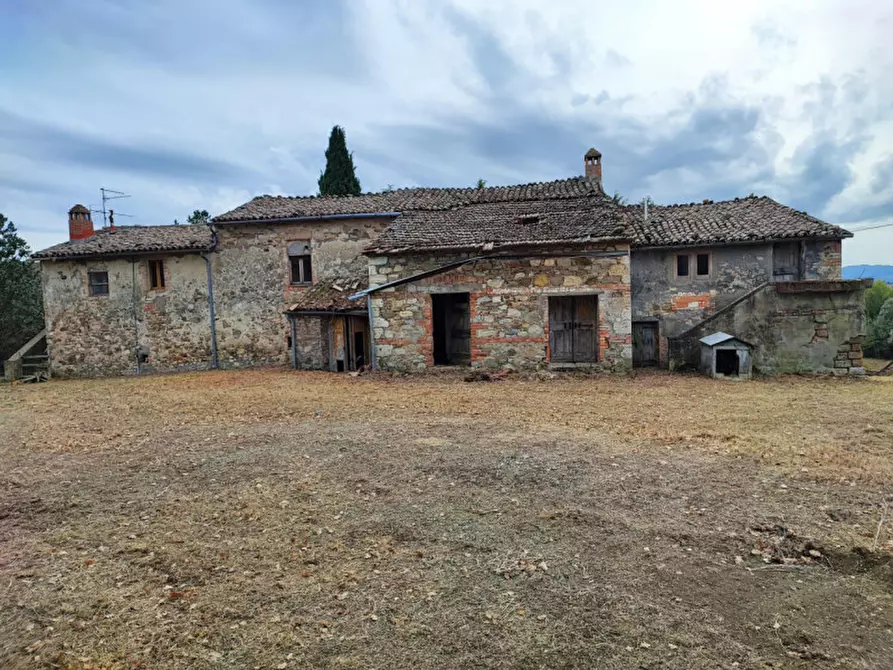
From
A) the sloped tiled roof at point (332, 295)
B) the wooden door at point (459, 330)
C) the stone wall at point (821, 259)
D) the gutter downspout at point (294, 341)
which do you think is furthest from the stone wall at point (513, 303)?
the stone wall at point (821, 259)

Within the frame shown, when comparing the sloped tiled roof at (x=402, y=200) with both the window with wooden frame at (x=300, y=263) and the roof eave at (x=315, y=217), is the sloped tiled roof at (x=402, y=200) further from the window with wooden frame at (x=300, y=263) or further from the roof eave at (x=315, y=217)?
the window with wooden frame at (x=300, y=263)

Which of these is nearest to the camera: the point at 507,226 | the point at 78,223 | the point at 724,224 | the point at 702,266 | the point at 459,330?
the point at 507,226

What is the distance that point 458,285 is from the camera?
13125 millimetres

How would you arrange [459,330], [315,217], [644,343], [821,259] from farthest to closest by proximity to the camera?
[315,217] < [644,343] < [459,330] < [821,259]

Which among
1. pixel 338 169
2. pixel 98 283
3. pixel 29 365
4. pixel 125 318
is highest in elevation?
pixel 338 169

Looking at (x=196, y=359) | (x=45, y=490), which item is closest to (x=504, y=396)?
(x=45, y=490)

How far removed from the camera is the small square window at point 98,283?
58.0 feet

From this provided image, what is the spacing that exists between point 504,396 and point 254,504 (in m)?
6.21

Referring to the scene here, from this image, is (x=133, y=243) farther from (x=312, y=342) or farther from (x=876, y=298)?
(x=876, y=298)

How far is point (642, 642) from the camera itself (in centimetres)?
279

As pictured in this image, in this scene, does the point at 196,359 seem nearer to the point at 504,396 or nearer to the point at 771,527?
the point at 504,396

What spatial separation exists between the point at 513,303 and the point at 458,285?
1.43 meters

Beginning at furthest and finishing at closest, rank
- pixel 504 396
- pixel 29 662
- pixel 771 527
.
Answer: pixel 504 396 → pixel 771 527 → pixel 29 662

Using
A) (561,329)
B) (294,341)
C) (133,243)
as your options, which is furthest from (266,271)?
(561,329)
